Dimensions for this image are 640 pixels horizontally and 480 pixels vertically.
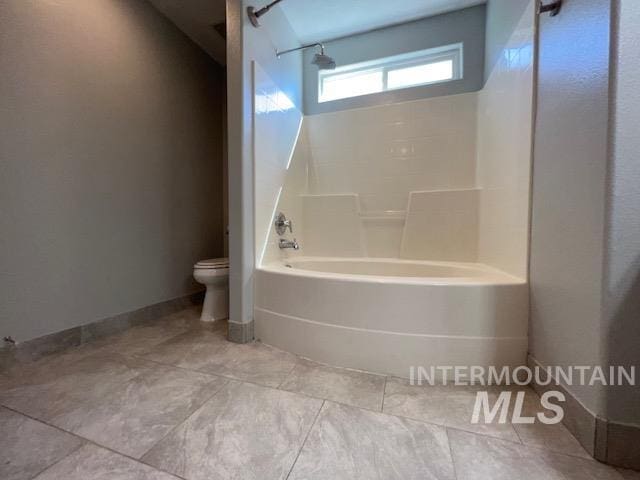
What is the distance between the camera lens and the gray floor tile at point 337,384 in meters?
1.04

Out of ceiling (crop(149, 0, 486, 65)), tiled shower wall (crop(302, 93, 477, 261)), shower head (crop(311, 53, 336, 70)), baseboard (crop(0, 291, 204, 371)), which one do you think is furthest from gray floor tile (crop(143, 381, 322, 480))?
ceiling (crop(149, 0, 486, 65))

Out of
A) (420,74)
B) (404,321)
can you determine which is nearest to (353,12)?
(420,74)

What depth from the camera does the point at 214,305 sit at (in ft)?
6.54

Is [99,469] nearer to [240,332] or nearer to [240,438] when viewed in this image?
[240,438]

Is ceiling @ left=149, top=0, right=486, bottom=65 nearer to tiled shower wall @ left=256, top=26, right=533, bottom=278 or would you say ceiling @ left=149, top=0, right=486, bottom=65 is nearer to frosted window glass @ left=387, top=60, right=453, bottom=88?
frosted window glass @ left=387, top=60, right=453, bottom=88

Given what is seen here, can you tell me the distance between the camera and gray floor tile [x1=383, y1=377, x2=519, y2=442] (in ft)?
2.93

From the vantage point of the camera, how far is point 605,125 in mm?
759

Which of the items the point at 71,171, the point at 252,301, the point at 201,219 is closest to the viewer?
the point at 71,171

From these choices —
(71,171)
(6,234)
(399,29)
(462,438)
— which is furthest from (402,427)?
(399,29)

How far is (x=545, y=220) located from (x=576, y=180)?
223 millimetres

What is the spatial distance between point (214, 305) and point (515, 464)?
6.12ft

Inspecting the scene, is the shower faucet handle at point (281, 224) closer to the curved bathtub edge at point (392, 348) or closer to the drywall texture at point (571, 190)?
the curved bathtub edge at point (392, 348)

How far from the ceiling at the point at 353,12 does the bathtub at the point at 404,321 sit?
6.72 ft

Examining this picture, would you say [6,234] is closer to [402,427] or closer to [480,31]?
[402,427]
